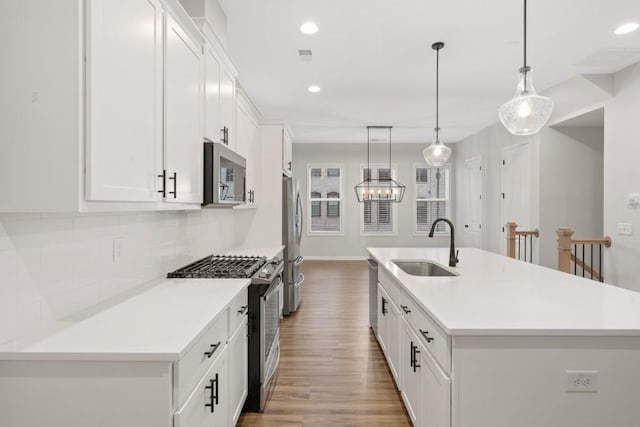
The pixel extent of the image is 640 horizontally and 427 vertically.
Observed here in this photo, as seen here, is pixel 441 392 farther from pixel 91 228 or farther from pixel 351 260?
pixel 351 260

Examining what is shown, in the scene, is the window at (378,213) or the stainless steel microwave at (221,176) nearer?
the stainless steel microwave at (221,176)

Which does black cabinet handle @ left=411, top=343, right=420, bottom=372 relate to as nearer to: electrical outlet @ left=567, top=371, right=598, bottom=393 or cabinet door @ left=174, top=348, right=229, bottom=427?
electrical outlet @ left=567, top=371, right=598, bottom=393

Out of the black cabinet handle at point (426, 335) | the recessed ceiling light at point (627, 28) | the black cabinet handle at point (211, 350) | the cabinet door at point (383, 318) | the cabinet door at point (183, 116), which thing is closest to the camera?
the black cabinet handle at point (211, 350)

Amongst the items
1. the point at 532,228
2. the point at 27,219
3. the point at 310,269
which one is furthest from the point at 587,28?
the point at 310,269

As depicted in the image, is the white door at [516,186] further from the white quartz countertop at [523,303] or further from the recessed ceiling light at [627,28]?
the white quartz countertop at [523,303]

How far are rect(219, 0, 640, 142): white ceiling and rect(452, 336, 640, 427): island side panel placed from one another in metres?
2.57

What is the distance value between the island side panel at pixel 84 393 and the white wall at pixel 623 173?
4793 millimetres

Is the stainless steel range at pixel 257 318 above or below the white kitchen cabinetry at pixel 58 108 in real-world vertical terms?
below

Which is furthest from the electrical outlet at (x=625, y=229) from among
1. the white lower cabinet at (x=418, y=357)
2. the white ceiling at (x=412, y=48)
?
the white lower cabinet at (x=418, y=357)

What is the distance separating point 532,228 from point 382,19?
4.11 m

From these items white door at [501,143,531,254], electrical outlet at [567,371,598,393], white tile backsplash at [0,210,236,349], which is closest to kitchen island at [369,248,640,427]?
electrical outlet at [567,371,598,393]

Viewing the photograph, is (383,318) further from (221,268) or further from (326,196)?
(326,196)

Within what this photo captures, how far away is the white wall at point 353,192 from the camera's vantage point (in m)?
9.49

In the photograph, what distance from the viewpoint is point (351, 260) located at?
9430 mm
